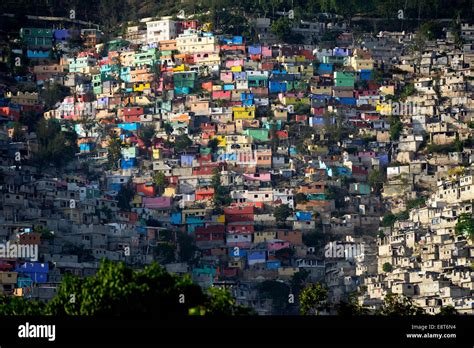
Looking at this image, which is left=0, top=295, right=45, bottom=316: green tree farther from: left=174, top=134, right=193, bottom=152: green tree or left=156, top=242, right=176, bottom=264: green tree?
left=174, top=134, right=193, bottom=152: green tree

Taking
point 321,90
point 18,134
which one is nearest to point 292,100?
point 321,90

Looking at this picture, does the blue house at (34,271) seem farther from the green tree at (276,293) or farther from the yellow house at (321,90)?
the yellow house at (321,90)

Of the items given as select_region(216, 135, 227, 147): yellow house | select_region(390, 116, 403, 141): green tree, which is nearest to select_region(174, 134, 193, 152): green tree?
select_region(216, 135, 227, 147): yellow house

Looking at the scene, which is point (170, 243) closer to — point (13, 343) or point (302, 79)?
point (302, 79)

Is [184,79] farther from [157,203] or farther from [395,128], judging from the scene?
[157,203]

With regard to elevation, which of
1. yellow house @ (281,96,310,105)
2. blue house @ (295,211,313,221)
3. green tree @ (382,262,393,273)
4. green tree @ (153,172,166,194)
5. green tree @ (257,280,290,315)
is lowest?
green tree @ (257,280,290,315)

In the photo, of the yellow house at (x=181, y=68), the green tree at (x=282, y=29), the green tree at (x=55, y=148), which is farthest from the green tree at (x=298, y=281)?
the green tree at (x=282, y=29)

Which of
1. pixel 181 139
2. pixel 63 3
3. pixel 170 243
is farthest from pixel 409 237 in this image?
pixel 63 3
